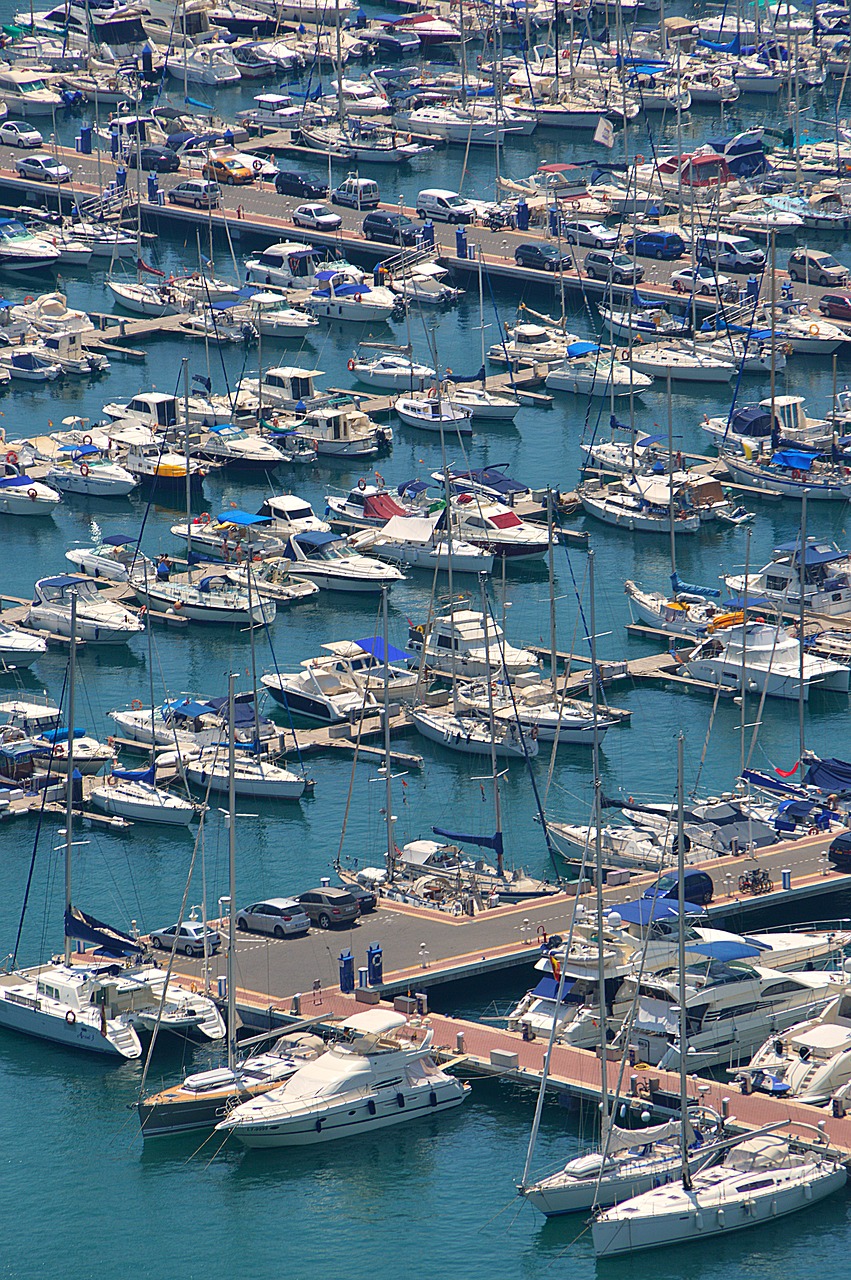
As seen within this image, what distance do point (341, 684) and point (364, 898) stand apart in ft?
60.9

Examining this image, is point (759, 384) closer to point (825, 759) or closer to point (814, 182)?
point (814, 182)

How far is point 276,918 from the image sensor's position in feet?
269

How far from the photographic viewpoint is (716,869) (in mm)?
86125

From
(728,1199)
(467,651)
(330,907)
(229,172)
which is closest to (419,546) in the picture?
(467,651)

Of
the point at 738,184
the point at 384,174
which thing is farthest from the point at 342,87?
the point at 738,184

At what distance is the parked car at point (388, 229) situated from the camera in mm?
155125

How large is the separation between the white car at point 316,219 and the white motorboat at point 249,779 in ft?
219

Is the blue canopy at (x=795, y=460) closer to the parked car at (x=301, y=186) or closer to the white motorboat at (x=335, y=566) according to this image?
the white motorboat at (x=335, y=566)

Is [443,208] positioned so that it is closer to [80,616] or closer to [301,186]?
[301,186]

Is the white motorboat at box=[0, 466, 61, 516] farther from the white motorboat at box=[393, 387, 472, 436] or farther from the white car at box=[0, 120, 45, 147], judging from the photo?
the white car at box=[0, 120, 45, 147]

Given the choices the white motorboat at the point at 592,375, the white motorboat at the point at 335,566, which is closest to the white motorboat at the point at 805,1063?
the white motorboat at the point at 335,566

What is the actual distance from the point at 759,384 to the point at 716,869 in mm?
54358

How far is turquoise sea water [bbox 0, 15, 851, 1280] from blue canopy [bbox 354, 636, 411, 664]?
13.1 feet

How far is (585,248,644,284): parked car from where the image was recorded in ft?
486
